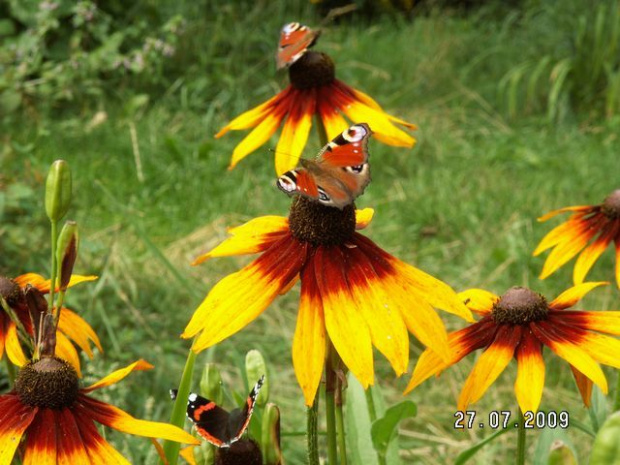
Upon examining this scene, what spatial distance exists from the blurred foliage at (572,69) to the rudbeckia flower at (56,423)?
4.19 m

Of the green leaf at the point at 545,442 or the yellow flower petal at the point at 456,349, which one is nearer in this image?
the yellow flower petal at the point at 456,349

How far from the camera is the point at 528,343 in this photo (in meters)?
1.25

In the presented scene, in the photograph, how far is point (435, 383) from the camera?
2867mm

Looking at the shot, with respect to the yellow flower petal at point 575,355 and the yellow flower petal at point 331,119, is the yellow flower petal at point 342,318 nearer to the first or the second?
the yellow flower petal at point 575,355

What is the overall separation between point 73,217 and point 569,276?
1674 millimetres

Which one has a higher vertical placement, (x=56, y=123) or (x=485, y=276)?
(x=56, y=123)

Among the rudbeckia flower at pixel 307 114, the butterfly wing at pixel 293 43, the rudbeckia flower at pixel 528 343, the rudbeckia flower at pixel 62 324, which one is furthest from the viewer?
the butterfly wing at pixel 293 43

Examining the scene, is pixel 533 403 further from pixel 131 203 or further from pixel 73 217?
pixel 131 203

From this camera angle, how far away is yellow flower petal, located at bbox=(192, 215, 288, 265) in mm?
1154

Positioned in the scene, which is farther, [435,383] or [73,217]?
[73,217]

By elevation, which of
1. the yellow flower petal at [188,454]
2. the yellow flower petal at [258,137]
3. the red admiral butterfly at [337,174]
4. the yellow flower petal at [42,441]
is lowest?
the yellow flower petal at [188,454]

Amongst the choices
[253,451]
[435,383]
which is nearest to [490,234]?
[435,383]

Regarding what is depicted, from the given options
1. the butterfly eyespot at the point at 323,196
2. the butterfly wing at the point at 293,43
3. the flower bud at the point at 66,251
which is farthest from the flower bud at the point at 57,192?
the butterfly wing at the point at 293,43

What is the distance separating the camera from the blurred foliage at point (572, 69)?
5.02 metres
